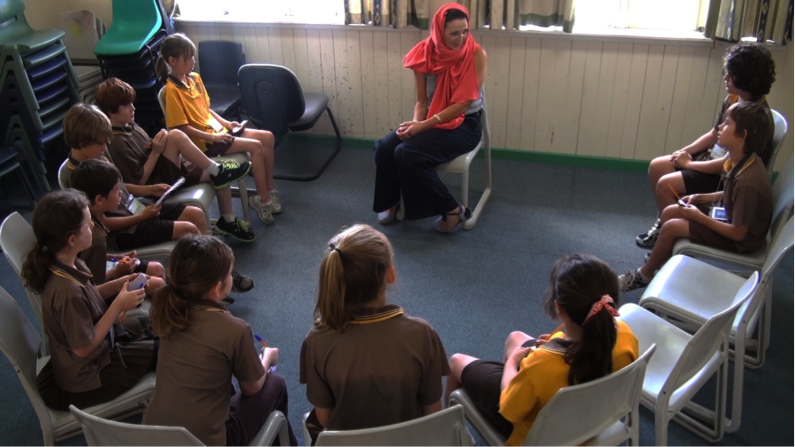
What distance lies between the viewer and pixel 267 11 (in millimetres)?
4215

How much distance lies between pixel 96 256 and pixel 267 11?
8.46 feet

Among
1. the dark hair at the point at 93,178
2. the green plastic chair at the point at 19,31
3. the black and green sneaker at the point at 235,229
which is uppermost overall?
the green plastic chair at the point at 19,31

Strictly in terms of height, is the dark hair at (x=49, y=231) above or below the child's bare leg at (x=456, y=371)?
above

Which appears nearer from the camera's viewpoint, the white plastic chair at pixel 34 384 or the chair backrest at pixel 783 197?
the white plastic chair at pixel 34 384

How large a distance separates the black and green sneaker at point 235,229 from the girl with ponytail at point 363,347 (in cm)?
178

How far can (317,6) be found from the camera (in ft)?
13.5

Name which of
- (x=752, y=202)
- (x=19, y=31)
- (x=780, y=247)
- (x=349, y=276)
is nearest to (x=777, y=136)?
(x=752, y=202)

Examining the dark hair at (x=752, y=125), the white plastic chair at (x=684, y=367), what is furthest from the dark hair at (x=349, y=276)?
the dark hair at (x=752, y=125)

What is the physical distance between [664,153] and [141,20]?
3346 mm

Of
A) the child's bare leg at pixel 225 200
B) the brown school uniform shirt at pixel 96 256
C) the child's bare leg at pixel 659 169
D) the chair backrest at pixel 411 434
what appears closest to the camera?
the chair backrest at pixel 411 434

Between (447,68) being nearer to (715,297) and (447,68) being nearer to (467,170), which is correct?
(467,170)

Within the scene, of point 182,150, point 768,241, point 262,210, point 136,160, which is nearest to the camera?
point 768,241

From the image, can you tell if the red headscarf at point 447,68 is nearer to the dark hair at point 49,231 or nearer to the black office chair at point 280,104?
the black office chair at point 280,104

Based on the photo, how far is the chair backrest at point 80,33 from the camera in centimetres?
421
